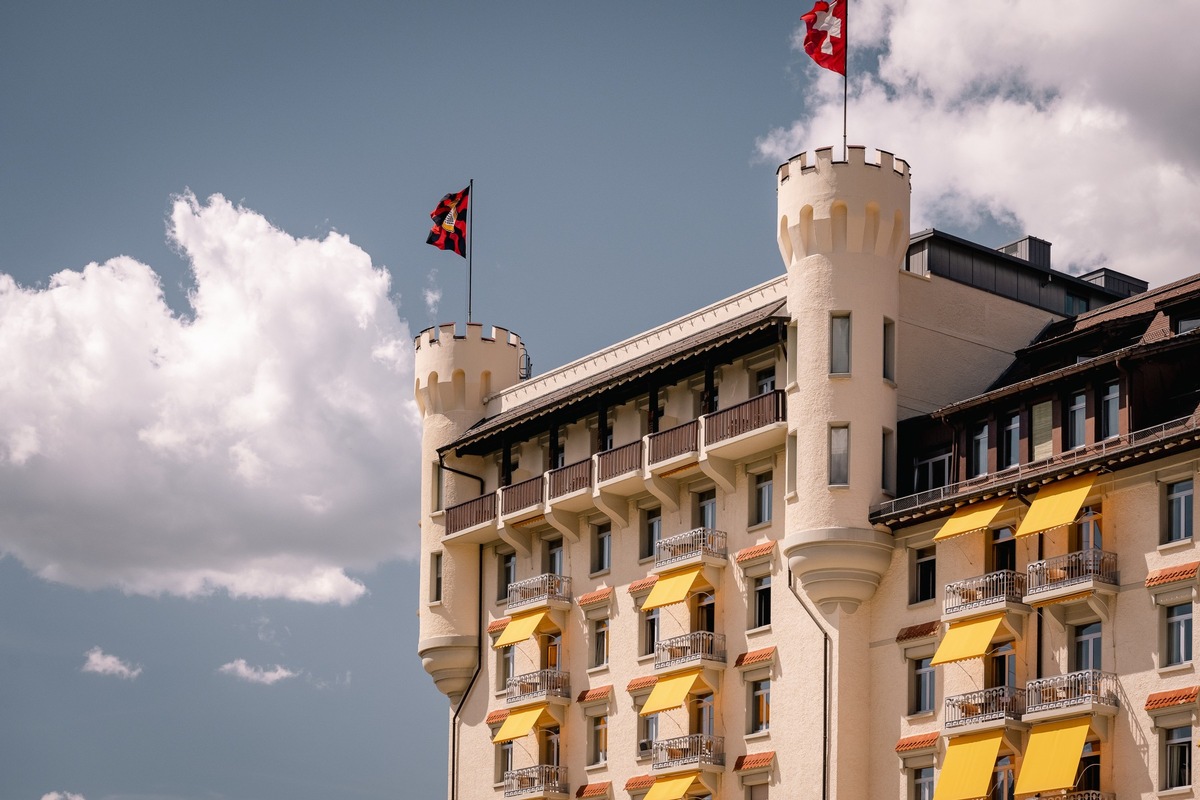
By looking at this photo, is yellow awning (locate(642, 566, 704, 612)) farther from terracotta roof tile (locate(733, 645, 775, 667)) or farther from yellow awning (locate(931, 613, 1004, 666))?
yellow awning (locate(931, 613, 1004, 666))

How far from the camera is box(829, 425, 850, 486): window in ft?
235

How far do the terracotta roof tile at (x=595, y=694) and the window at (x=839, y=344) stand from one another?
15372 millimetres

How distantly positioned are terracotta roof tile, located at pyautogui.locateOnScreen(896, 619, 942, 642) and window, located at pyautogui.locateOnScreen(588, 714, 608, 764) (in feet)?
46.9

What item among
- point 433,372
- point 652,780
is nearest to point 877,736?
point 652,780

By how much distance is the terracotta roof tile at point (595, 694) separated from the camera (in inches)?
3152

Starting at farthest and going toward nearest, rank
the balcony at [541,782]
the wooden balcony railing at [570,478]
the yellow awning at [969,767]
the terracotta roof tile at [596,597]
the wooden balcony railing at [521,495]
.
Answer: the wooden balcony railing at [521,495], the wooden balcony railing at [570,478], the terracotta roof tile at [596,597], the balcony at [541,782], the yellow awning at [969,767]

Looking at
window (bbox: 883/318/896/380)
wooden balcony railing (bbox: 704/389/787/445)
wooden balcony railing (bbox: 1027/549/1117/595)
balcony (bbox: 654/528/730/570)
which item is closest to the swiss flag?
window (bbox: 883/318/896/380)

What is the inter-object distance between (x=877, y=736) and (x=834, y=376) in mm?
11602

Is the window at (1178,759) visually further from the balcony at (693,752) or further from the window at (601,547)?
the window at (601,547)

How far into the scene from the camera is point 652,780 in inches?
3017

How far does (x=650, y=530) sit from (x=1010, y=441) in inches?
662

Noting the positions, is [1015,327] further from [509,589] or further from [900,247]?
[509,589]

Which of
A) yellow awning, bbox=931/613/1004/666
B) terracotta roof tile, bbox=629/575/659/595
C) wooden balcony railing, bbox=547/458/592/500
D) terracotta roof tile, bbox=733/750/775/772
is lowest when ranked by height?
terracotta roof tile, bbox=733/750/775/772

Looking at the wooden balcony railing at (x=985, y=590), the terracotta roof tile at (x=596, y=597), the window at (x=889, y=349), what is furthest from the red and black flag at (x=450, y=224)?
the wooden balcony railing at (x=985, y=590)
